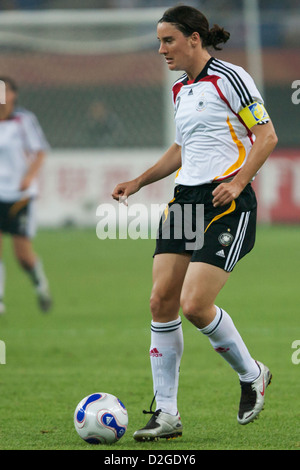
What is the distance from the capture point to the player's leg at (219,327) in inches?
184

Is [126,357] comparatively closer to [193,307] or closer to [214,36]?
[193,307]

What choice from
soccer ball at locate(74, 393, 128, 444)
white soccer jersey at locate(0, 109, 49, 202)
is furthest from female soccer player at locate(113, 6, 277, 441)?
white soccer jersey at locate(0, 109, 49, 202)

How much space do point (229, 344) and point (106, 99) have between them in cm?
1793

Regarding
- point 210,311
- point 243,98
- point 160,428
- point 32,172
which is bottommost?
point 160,428

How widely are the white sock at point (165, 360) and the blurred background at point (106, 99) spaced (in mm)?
13249

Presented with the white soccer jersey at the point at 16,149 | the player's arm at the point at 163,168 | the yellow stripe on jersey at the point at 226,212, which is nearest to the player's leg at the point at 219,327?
the yellow stripe on jersey at the point at 226,212

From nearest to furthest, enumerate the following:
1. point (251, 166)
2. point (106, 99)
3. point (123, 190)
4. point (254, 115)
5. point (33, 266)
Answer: point (251, 166), point (254, 115), point (123, 190), point (33, 266), point (106, 99)

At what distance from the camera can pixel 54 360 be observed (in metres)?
7.29

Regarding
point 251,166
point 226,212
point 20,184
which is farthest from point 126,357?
point 20,184

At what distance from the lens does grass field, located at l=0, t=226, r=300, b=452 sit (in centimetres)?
488

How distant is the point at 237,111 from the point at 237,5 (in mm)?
21952

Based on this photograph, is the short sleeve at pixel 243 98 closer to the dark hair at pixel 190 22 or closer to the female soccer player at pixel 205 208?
the female soccer player at pixel 205 208

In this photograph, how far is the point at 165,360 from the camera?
194 inches
